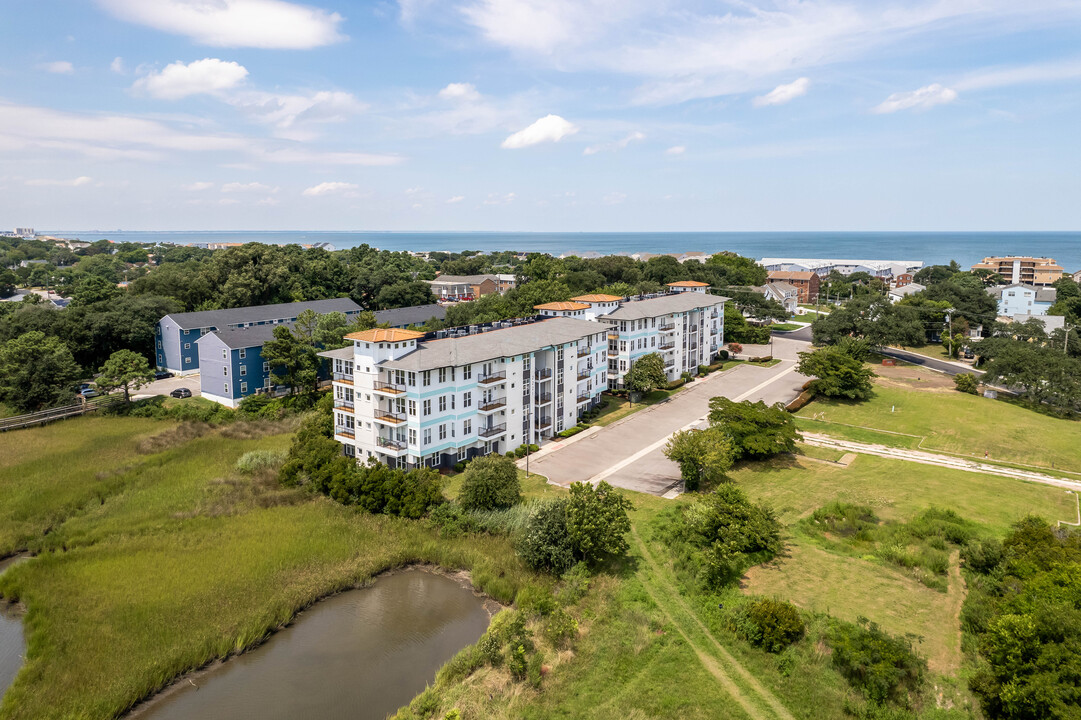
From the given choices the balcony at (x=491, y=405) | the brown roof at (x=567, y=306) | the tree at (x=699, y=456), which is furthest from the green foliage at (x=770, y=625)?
the brown roof at (x=567, y=306)

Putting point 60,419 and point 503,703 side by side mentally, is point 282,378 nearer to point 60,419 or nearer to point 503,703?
point 60,419

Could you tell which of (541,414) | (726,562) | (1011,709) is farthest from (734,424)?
(1011,709)

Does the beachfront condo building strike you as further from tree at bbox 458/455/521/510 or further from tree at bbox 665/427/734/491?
tree at bbox 458/455/521/510

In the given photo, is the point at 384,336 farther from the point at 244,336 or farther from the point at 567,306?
the point at 244,336

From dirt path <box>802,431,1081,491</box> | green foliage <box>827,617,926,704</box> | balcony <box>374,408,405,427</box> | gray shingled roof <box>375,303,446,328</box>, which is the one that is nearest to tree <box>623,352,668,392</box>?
dirt path <box>802,431,1081,491</box>

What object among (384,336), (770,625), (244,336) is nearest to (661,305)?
(384,336)

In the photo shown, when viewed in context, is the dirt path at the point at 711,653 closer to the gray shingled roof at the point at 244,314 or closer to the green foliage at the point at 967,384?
the green foliage at the point at 967,384
